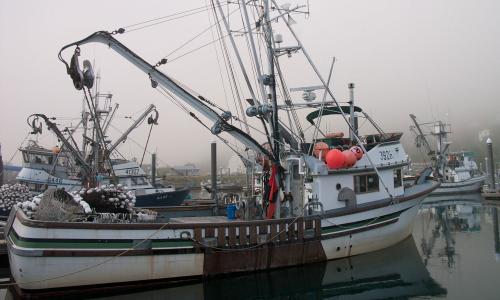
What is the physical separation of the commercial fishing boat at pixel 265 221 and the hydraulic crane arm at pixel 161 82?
3cm

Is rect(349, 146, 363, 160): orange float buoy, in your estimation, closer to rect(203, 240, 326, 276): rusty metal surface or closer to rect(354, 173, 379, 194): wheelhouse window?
rect(354, 173, 379, 194): wheelhouse window

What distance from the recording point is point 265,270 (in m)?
11.1

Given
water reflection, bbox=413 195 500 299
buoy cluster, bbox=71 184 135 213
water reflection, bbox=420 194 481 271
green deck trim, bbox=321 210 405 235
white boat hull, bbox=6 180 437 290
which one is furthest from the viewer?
water reflection, bbox=420 194 481 271

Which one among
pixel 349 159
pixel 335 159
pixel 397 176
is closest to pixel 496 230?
pixel 397 176

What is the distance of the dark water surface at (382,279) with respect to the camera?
9.75 metres

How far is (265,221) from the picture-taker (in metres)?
11.0

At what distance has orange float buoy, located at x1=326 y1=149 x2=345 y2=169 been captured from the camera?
12.0m

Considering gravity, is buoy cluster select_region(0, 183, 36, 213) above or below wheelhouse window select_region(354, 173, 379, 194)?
below

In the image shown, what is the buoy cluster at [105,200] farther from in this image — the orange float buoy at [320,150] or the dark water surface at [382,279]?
the orange float buoy at [320,150]

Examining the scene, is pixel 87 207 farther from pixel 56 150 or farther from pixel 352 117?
pixel 56 150

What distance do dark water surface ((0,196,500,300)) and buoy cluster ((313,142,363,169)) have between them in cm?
288

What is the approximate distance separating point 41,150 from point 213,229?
1740 centimetres

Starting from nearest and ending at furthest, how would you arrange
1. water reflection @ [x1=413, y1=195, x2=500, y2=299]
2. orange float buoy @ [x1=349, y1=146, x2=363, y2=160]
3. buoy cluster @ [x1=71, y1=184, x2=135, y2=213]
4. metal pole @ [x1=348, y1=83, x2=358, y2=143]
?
water reflection @ [x1=413, y1=195, x2=500, y2=299] < buoy cluster @ [x1=71, y1=184, x2=135, y2=213] < orange float buoy @ [x1=349, y1=146, x2=363, y2=160] < metal pole @ [x1=348, y1=83, x2=358, y2=143]

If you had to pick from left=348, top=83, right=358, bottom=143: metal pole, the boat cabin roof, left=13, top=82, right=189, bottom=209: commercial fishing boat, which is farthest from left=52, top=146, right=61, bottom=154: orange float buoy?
left=348, top=83, right=358, bottom=143: metal pole
